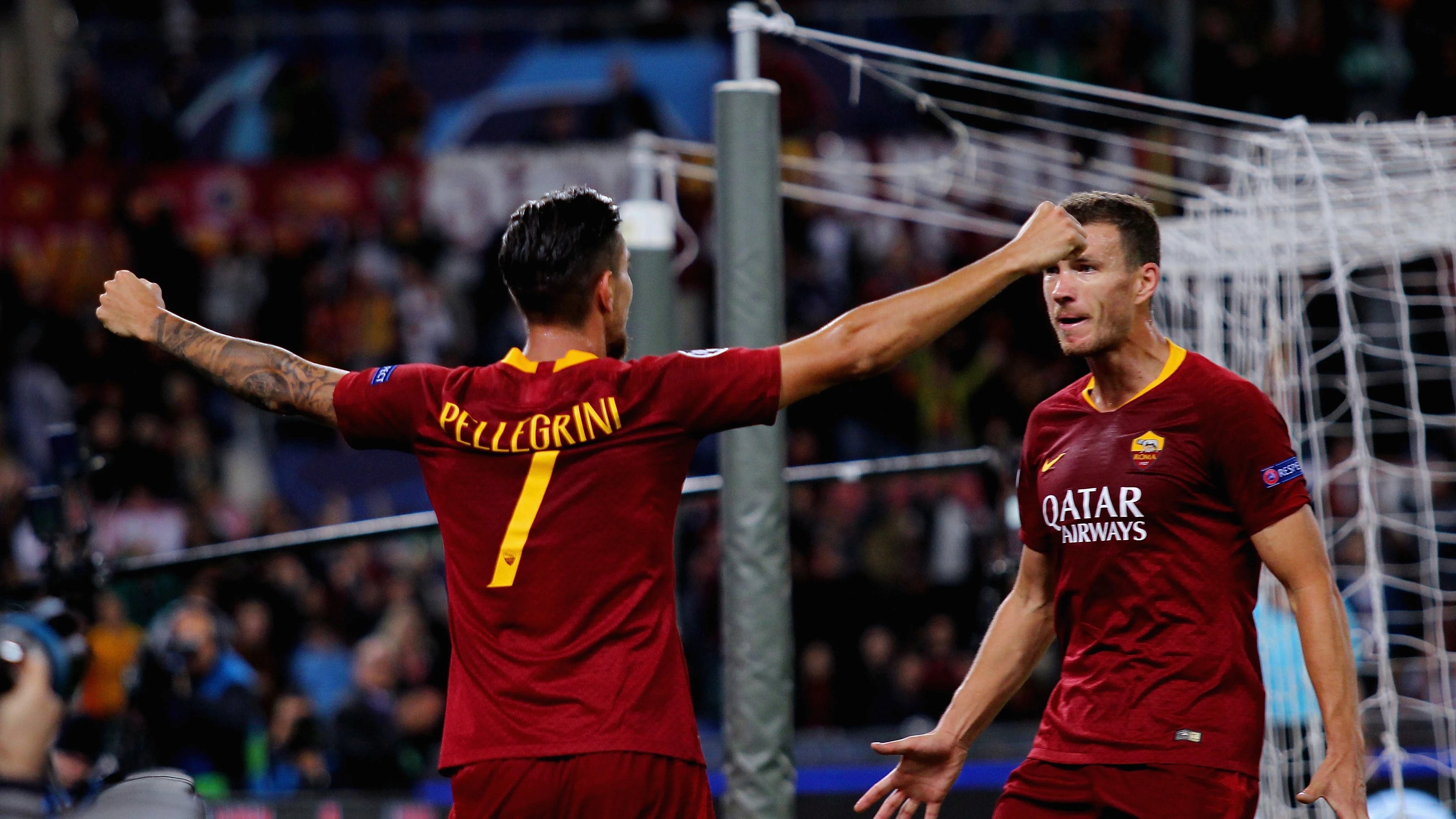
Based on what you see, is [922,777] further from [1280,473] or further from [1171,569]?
[1280,473]

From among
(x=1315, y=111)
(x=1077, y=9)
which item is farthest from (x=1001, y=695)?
(x=1077, y=9)

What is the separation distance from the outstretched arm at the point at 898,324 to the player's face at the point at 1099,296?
766 millimetres

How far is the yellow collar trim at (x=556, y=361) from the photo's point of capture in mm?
3139

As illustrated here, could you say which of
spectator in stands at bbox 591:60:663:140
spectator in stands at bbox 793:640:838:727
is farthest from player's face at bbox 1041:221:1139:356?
spectator in stands at bbox 591:60:663:140

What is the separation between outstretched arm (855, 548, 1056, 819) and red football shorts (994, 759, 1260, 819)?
0.23m

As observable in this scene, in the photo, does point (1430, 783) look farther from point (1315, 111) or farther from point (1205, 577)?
point (1315, 111)

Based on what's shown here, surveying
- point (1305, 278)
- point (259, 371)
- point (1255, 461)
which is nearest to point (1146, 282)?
point (1255, 461)

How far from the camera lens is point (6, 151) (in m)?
15.1

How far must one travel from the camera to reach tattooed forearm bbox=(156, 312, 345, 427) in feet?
10.7

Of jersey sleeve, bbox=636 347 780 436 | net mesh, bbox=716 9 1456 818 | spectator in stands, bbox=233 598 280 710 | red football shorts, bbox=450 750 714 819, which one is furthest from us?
spectator in stands, bbox=233 598 280 710

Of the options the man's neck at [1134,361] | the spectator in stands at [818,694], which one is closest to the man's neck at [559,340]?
the man's neck at [1134,361]

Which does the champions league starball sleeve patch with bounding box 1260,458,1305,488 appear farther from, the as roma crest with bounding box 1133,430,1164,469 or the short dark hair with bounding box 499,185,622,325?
the short dark hair with bounding box 499,185,622,325

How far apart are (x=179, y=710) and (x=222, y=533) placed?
12.2 ft

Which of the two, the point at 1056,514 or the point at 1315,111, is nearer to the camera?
the point at 1056,514
